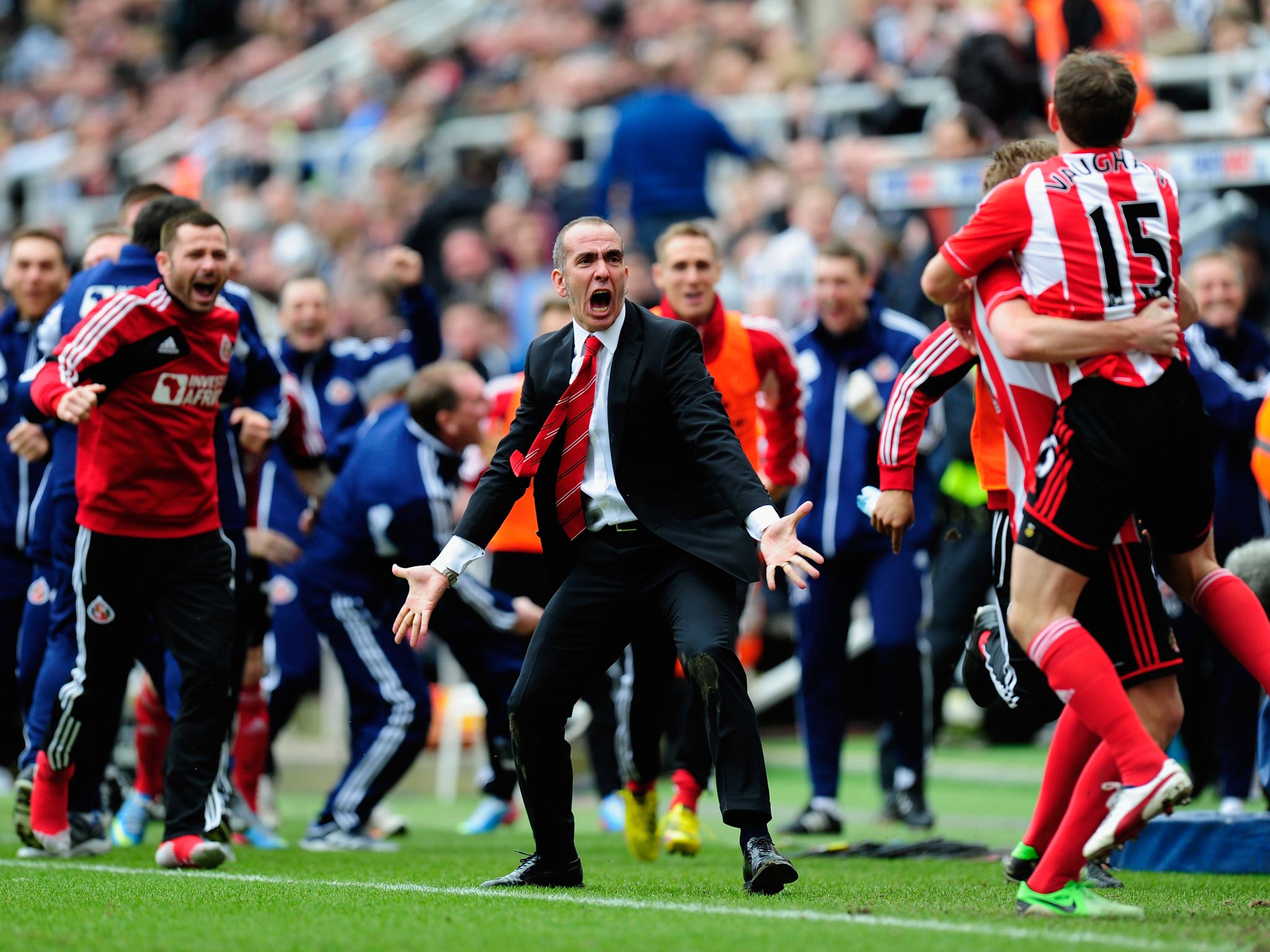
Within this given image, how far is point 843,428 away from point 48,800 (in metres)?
4.17

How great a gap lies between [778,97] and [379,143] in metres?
5.26

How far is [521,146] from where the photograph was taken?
17.0 m

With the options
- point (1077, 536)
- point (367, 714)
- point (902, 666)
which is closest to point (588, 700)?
point (367, 714)

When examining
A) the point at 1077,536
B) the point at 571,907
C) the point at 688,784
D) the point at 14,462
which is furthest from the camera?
the point at 14,462

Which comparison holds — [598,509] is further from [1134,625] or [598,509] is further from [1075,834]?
[1075,834]

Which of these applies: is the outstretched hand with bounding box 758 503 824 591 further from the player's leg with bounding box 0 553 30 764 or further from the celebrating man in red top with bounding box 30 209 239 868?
the player's leg with bounding box 0 553 30 764

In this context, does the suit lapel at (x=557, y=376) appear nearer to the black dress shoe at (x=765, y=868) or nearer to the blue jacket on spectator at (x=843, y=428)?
the black dress shoe at (x=765, y=868)

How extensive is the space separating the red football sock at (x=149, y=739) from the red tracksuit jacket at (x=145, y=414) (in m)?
1.78

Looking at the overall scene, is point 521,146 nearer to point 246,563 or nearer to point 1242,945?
point 246,563

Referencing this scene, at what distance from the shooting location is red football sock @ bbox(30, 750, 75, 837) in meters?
7.18

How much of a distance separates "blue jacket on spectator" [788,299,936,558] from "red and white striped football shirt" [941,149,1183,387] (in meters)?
3.89

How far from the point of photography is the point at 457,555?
233 inches

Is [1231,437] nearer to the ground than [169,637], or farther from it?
farther from it

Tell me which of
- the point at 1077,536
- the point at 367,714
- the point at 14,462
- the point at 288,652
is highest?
the point at 14,462
